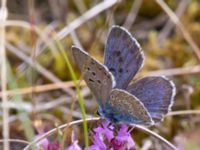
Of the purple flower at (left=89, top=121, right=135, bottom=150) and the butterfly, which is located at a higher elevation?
the butterfly

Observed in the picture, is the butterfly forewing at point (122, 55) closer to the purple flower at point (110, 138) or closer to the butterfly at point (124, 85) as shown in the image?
the butterfly at point (124, 85)

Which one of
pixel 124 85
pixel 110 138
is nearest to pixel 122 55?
pixel 124 85

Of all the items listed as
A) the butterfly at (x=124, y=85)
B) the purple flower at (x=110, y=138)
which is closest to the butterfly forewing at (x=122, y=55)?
the butterfly at (x=124, y=85)

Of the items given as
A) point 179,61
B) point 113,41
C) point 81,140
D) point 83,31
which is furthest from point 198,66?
point 113,41

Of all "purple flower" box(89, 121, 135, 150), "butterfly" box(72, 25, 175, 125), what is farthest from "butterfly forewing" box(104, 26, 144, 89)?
"purple flower" box(89, 121, 135, 150)

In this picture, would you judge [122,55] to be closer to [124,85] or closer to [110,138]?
[124,85]

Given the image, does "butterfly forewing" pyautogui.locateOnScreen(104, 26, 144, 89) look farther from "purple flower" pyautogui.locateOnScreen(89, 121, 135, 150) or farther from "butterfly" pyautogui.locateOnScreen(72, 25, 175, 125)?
"purple flower" pyautogui.locateOnScreen(89, 121, 135, 150)

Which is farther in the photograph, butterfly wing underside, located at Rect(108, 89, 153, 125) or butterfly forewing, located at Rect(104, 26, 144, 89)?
butterfly forewing, located at Rect(104, 26, 144, 89)
